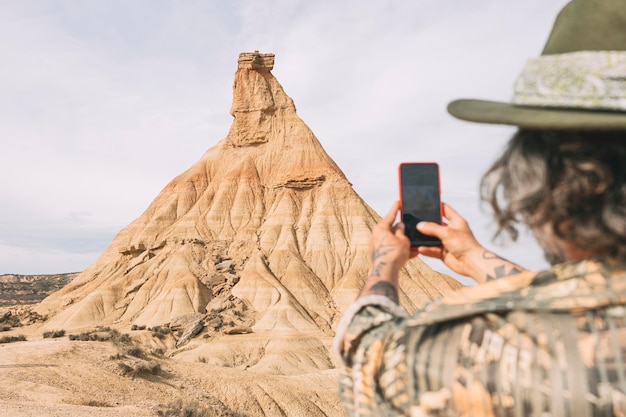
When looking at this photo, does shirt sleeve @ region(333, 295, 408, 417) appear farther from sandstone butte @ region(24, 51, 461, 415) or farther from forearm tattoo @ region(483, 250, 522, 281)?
sandstone butte @ region(24, 51, 461, 415)

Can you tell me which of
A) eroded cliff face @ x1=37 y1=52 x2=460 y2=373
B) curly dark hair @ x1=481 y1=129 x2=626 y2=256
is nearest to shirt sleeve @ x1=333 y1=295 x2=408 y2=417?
curly dark hair @ x1=481 y1=129 x2=626 y2=256

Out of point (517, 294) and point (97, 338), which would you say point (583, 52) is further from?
point (97, 338)

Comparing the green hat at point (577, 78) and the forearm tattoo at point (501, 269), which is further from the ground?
the green hat at point (577, 78)

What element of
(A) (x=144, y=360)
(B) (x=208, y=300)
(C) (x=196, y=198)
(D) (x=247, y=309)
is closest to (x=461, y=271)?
(A) (x=144, y=360)

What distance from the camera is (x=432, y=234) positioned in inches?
77.8

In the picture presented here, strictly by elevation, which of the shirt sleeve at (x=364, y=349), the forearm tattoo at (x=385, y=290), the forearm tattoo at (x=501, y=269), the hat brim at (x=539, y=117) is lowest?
the shirt sleeve at (x=364, y=349)

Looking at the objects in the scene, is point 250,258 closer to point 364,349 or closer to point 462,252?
point 462,252

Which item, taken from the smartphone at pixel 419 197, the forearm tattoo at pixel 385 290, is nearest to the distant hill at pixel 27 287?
the smartphone at pixel 419 197

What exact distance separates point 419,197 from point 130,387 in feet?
38.2

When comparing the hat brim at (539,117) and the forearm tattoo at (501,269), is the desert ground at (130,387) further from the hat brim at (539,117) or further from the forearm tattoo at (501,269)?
the hat brim at (539,117)

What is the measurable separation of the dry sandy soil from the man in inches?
335

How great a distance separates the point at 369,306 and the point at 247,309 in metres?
34.8

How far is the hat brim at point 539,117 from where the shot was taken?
1.08 meters

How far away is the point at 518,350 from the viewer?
1.12 metres
